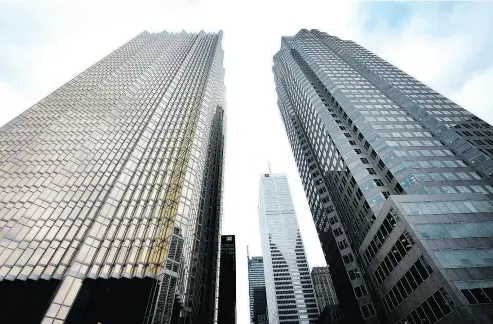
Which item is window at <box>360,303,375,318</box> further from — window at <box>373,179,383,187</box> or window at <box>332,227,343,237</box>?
window at <box>373,179,383,187</box>

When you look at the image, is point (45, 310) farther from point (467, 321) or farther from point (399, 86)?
point (399, 86)

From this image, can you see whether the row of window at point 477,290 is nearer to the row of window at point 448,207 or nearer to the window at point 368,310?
the row of window at point 448,207

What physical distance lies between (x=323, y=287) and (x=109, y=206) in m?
157

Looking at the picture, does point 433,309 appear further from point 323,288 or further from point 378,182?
point 323,288

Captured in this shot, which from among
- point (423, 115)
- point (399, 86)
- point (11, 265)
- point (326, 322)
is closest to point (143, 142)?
point (11, 265)

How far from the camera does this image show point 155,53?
361ft

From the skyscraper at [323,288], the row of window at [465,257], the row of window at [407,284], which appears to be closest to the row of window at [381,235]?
the row of window at [407,284]

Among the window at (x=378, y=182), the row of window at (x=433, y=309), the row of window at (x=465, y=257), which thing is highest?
the window at (x=378, y=182)

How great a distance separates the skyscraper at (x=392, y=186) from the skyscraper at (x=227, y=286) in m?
28.1

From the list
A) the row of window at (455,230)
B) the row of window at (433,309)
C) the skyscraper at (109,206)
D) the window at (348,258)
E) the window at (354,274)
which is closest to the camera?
the row of window at (433,309)

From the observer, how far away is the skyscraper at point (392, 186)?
1421 inches

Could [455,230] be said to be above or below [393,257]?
below

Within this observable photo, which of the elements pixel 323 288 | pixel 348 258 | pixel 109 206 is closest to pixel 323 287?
pixel 323 288

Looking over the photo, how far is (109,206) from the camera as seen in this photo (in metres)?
46.4
